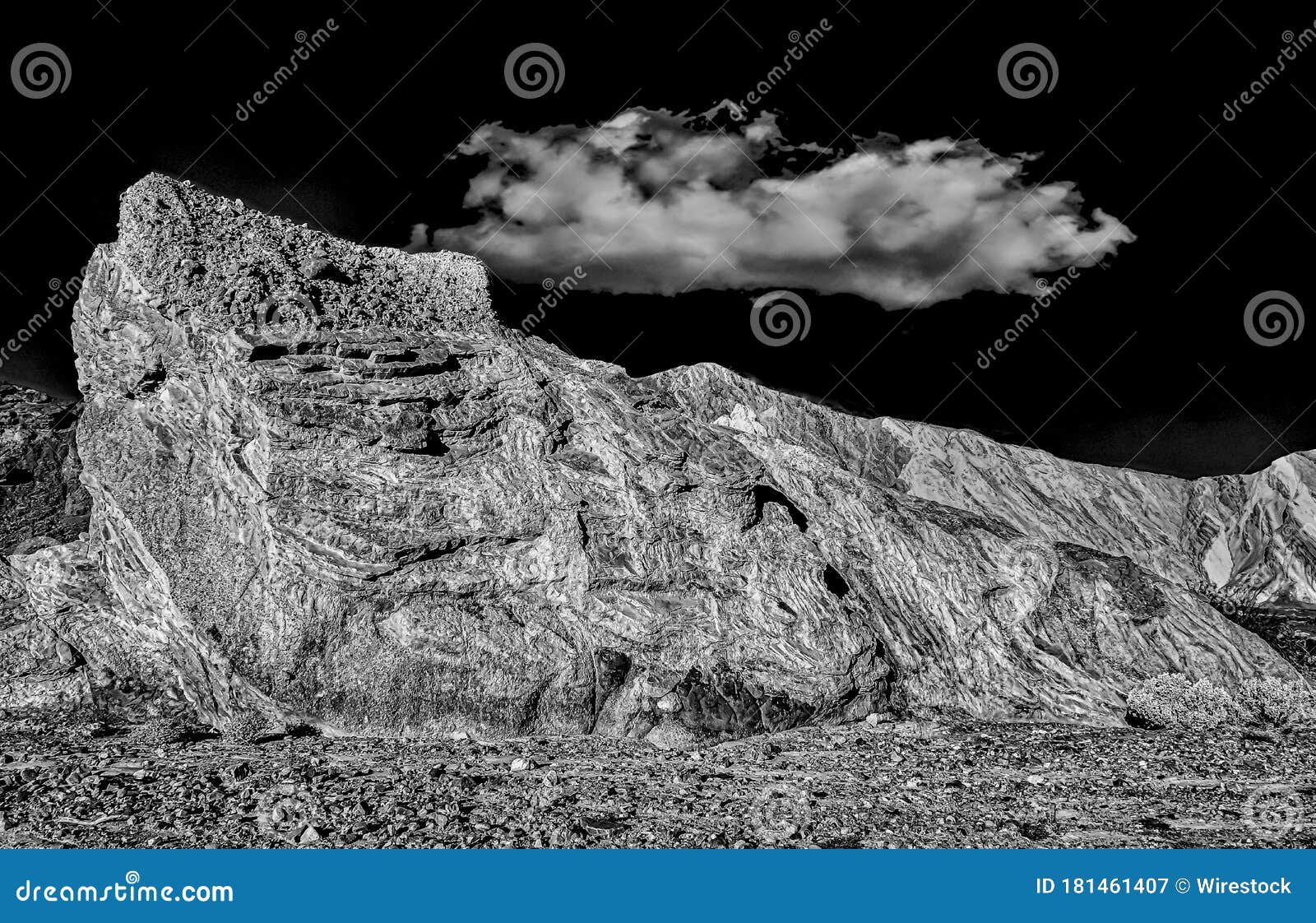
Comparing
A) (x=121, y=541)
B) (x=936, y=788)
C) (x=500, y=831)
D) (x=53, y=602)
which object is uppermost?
(x=936, y=788)

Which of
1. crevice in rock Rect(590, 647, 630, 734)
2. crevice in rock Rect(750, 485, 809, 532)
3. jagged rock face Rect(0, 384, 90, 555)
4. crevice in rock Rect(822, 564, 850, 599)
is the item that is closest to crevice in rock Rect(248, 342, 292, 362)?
jagged rock face Rect(0, 384, 90, 555)

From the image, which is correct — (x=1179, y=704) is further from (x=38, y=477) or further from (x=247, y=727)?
(x=38, y=477)

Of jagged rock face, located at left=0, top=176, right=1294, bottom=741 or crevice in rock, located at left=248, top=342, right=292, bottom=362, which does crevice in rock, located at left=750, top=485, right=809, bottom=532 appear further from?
crevice in rock, located at left=248, top=342, right=292, bottom=362

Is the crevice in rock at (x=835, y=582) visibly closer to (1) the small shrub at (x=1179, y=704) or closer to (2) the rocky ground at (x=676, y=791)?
(2) the rocky ground at (x=676, y=791)

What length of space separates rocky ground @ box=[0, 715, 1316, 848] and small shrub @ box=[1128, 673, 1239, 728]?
1.02 metres

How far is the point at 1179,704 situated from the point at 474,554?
46.2ft

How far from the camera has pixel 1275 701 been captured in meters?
19.9

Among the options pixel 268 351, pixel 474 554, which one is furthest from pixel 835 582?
pixel 268 351

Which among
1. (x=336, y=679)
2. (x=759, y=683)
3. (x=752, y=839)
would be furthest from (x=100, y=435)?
(x=752, y=839)

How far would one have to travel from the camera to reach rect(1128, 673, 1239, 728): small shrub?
764 inches

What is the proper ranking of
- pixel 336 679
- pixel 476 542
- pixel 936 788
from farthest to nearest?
pixel 476 542 → pixel 336 679 → pixel 936 788

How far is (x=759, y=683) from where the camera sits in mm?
19328

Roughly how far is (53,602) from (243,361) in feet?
24.8

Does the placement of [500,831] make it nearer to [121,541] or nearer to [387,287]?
[121,541]
